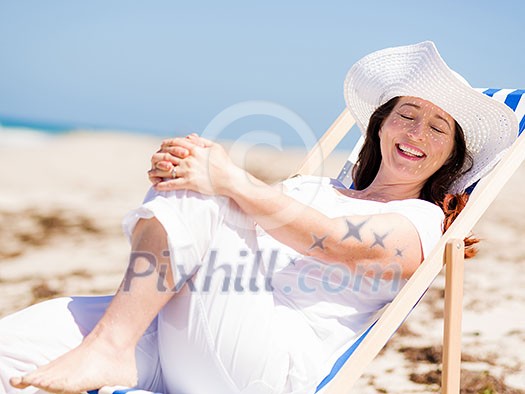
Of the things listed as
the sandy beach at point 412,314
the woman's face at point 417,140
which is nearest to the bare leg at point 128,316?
the sandy beach at point 412,314

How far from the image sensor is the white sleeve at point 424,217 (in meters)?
2.25

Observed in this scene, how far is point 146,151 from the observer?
659 inches

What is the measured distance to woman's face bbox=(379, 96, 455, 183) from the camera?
101 inches

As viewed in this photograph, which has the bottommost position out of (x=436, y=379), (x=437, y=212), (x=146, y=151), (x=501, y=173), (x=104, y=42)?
(x=436, y=379)

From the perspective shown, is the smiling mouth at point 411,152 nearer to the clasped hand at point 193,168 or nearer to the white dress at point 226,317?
the white dress at point 226,317

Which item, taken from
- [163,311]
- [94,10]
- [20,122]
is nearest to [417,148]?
[163,311]

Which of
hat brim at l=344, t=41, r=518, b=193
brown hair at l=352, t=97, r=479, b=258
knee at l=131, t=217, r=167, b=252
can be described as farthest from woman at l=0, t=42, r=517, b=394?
hat brim at l=344, t=41, r=518, b=193

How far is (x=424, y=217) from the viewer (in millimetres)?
2307

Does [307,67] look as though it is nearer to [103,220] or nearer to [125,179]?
[125,179]

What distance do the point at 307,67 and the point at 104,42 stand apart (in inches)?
600

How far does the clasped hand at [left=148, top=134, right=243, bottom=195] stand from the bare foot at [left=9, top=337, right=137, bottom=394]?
1.57ft

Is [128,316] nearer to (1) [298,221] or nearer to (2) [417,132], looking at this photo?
(1) [298,221]

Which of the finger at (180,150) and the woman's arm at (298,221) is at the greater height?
the finger at (180,150)

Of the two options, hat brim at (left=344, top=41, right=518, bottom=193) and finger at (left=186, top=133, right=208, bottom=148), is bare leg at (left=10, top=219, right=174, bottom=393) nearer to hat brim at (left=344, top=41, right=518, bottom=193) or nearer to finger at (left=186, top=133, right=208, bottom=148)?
finger at (left=186, top=133, right=208, bottom=148)
